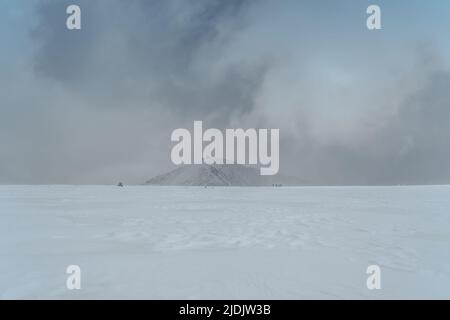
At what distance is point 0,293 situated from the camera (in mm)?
4594

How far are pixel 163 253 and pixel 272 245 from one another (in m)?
2.57

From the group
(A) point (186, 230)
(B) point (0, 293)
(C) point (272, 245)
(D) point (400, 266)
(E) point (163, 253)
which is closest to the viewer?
(B) point (0, 293)

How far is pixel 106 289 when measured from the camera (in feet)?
15.4


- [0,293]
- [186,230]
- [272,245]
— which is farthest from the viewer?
[186,230]

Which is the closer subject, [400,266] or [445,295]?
[445,295]

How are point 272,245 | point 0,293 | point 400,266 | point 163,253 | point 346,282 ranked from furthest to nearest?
point 272,245
point 163,253
point 400,266
point 346,282
point 0,293
